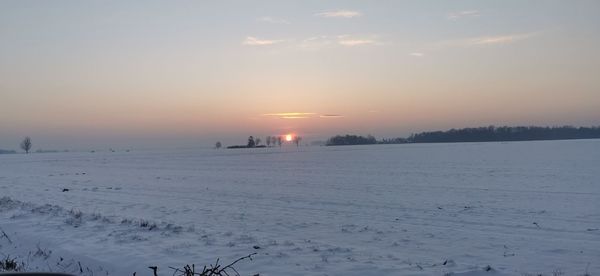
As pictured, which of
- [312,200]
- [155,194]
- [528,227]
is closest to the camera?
[528,227]

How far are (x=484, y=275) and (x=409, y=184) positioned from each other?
1911 centimetres

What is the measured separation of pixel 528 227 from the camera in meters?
13.3

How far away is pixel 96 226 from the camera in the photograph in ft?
45.4

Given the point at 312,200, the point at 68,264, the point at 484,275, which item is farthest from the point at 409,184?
the point at 68,264

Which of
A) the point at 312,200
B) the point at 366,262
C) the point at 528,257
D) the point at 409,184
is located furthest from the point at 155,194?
the point at 528,257

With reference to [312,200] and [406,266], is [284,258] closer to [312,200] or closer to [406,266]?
[406,266]

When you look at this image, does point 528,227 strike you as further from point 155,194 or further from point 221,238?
point 155,194

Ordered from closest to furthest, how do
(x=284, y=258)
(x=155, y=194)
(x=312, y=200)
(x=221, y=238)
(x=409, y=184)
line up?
(x=284, y=258), (x=221, y=238), (x=312, y=200), (x=155, y=194), (x=409, y=184)

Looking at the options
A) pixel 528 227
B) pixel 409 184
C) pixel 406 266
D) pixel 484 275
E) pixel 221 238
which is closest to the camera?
pixel 484 275

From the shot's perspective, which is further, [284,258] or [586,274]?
[284,258]

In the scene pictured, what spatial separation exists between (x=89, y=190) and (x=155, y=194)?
5.59 m

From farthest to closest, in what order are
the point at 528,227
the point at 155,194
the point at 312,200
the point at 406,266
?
the point at 155,194 → the point at 312,200 → the point at 528,227 → the point at 406,266

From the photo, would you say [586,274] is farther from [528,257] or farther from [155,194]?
[155,194]

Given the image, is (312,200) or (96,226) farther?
(312,200)
